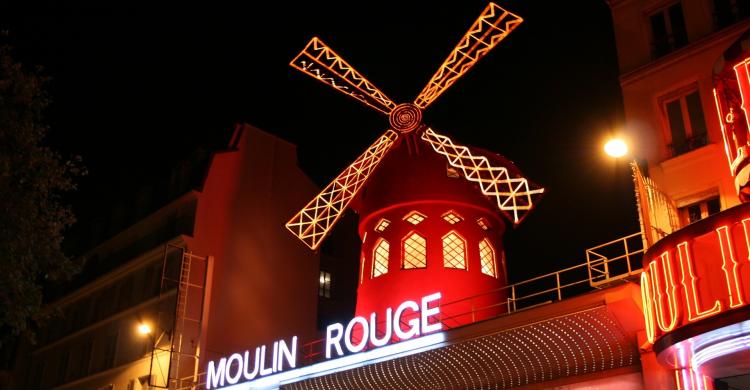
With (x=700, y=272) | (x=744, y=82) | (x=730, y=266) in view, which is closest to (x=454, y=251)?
(x=744, y=82)

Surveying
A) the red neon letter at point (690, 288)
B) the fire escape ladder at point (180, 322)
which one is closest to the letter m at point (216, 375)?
the fire escape ladder at point (180, 322)

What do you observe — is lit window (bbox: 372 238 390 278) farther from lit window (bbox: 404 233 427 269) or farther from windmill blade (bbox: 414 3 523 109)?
windmill blade (bbox: 414 3 523 109)

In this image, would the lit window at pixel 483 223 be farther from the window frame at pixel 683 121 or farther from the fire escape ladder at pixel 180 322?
the fire escape ladder at pixel 180 322

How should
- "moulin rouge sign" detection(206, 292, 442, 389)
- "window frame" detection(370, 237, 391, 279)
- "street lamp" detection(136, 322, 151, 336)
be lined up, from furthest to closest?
"street lamp" detection(136, 322, 151, 336)
"window frame" detection(370, 237, 391, 279)
"moulin rouge sign" detection(206, 292, 442, 389)

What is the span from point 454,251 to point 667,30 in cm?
585

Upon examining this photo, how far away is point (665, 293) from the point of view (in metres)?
8.19

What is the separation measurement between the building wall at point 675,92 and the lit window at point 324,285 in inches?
543

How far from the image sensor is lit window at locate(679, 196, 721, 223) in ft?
33.1

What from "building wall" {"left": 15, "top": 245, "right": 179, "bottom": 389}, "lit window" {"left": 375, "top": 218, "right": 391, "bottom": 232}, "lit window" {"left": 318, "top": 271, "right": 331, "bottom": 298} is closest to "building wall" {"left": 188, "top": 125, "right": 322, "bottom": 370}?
"building wall" {"left": 15, "top": 245, "right": 179, "bottom": 389}

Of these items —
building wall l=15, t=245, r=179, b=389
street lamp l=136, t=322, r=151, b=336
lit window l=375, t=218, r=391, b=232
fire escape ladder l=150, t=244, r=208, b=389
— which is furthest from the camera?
building wall l=15, t=245, r=179, b=389

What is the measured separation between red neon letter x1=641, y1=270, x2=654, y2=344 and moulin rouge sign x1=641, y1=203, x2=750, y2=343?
11 mm

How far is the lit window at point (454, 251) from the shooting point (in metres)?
15.2

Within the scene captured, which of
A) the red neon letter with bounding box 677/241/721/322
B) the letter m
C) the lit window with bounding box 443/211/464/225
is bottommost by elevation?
the red neon letter with bounding box 677/241/721/322

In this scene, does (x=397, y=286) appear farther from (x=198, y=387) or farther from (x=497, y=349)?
(x=198, y=387)
